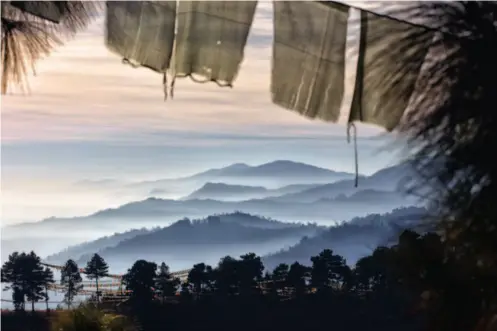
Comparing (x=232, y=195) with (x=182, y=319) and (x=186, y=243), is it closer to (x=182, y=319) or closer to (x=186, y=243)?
(x=186, y=243)

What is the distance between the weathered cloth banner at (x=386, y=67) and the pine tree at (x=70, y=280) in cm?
430

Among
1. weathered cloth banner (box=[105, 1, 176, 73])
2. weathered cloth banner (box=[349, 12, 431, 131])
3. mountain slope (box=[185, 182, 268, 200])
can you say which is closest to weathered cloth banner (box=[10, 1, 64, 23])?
weathered cloth banner (box=[105, 1, 176, 73])

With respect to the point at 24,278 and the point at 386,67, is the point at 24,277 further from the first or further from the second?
the point at 386,67

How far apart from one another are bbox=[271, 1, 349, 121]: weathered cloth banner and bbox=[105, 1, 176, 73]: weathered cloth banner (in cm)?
39

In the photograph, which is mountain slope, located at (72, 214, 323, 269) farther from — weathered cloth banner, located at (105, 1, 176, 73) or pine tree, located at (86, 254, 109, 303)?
weathered cloth banner, located at (105, 1, 176, 73)

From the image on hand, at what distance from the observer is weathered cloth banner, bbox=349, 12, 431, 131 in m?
2.71

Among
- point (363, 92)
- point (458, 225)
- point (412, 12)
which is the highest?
point (412, 12)

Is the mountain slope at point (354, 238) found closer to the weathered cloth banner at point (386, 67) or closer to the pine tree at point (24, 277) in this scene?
the weathered cloth banner at point (386, 67)

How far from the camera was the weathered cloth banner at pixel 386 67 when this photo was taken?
2715mm

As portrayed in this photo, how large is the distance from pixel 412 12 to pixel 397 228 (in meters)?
0.83

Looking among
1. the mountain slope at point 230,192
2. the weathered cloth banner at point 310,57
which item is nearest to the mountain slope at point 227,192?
the mountain slope at point 230,192

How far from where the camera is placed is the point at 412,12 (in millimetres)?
2746

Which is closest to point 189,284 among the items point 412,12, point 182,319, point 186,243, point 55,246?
point 182,319

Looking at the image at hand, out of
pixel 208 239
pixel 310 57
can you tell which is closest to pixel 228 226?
pixel 208 239
